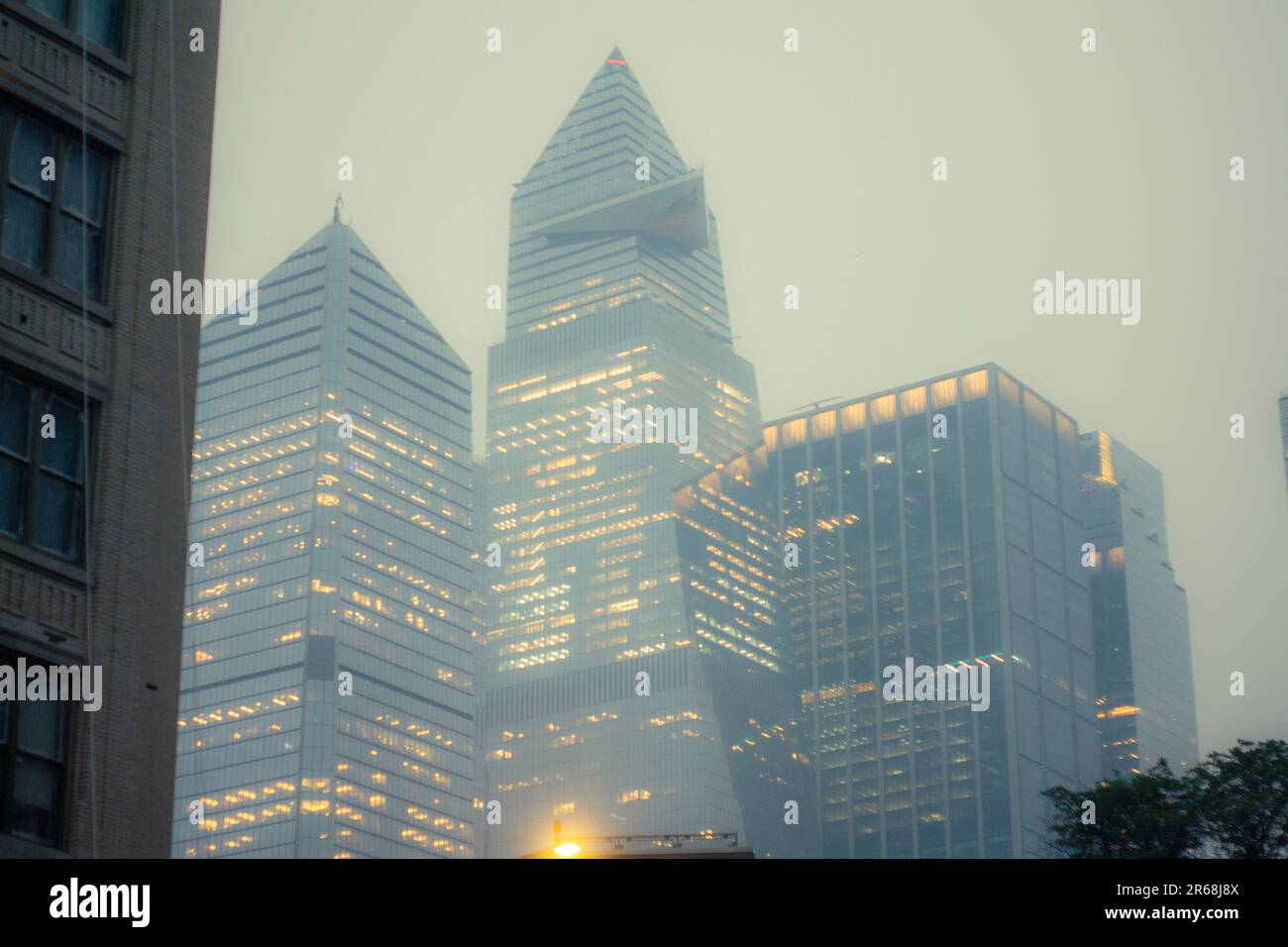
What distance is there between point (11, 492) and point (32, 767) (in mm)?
4165

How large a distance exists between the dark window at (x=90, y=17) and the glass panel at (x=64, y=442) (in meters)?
6.52

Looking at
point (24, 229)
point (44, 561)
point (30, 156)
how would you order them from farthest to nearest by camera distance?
point (30, 156) < point (24, 229) < point (44, 561)

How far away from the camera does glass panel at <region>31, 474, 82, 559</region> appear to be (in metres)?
31.6

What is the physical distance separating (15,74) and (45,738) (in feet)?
34.3

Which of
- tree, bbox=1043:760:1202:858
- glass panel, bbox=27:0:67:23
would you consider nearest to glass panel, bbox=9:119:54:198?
glass panel, bbox=27:0:67:23

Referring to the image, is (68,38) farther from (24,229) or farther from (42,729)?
(42,729)

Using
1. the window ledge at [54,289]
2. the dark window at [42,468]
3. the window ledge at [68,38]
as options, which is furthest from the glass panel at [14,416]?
the window ledge at [68,38]

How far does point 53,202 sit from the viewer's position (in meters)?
33.1

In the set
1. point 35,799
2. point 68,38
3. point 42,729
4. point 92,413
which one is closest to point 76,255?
point 92,413

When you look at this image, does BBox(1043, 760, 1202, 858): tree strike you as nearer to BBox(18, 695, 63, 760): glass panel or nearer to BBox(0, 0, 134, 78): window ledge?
BBox(0, 0, 134, 78): window ledge

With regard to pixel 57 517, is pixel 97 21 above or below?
above

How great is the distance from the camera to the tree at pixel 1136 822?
82375 mm

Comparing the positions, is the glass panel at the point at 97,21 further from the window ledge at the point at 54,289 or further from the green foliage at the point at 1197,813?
the green foliage at the point at 1197,813
